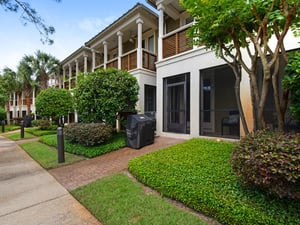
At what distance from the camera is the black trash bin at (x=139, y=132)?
24.1ft

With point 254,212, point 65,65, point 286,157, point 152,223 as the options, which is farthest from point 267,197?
point 65,65

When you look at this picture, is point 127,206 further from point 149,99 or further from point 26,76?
point 26,76

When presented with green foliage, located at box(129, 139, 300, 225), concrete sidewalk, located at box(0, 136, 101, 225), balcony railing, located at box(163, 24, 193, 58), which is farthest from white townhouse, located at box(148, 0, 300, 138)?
concrete sidewalk, located at box(0, 136, 101, 225)

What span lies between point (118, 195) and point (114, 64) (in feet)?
35.4

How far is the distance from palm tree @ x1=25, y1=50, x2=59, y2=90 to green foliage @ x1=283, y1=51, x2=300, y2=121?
22831mm

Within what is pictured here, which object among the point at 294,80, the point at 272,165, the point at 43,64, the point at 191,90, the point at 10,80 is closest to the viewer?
the point at 272,165

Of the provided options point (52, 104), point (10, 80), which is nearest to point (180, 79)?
point (52, 104)

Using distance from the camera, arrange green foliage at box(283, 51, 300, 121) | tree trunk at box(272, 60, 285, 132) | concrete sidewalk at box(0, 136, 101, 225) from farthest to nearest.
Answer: tree trunk at box(272, 60, 285, 132), green foliage at box(283, 51, 300, 121), concrete sidewalk at box(0, 136, 101, 225)

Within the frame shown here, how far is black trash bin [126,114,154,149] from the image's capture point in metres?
7.34

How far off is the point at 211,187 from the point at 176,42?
24.1ft

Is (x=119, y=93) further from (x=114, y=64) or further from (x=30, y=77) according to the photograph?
(x=30, y=77)

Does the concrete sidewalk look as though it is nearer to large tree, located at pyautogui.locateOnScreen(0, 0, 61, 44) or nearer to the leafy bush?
the leafy bush

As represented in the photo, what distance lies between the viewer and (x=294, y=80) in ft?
11.6

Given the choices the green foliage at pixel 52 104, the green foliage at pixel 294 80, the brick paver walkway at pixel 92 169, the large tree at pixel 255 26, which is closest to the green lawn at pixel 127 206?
the brick paver walkway at pixel 92 169
